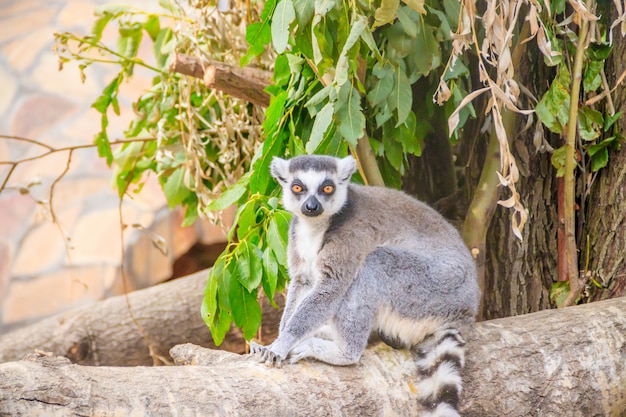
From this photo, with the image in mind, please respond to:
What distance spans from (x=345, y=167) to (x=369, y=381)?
1.15 metres

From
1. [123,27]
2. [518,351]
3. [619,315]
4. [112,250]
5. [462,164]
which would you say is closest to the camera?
[518,351]

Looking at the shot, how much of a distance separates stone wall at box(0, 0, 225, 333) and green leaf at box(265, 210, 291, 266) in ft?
13.2

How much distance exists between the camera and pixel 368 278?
3660mm

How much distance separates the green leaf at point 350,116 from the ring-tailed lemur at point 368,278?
0.23 metres

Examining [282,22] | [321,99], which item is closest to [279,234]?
[321,99]

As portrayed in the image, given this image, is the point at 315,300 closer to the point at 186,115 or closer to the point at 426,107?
the point at 426,107

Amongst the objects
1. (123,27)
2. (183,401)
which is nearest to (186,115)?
(123,27)

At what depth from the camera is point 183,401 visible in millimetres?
2701

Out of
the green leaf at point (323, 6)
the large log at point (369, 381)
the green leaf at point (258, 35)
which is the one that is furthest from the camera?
the green leaf at point (258, 35)

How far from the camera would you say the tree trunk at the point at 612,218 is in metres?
4.38

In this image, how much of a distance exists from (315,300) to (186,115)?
2.40 m

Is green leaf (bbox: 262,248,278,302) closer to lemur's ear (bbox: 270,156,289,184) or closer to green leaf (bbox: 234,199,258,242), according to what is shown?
green leaf (bbox: 234,199,258,242)

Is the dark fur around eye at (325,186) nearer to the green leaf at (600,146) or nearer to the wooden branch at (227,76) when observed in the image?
the wooden branch at (227,76)

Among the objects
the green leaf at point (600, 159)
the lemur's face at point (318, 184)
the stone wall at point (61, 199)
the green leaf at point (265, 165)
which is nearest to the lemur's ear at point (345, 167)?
the lemur's face at point (318, 184)
